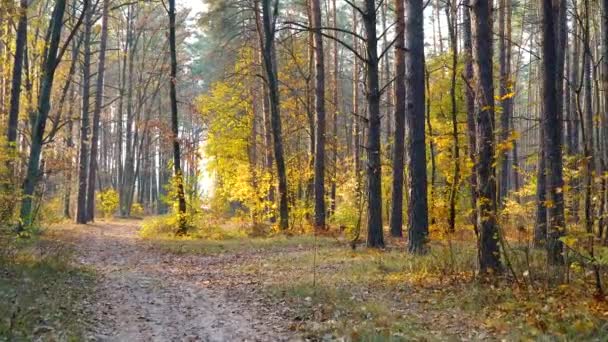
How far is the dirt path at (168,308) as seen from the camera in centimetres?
658

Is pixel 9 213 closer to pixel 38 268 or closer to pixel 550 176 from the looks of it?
pixel 38 268

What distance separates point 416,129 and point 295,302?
5336 mm

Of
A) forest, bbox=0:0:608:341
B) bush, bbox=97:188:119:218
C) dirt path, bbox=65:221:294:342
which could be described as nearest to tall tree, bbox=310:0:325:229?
forest, bbox=0:0:608:341

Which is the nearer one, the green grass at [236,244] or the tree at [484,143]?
the tree at [484,143]

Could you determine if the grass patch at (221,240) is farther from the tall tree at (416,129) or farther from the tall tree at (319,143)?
the tall tree at (416,129)

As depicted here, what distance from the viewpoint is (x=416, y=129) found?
452 inches

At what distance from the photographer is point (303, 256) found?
12.8 m

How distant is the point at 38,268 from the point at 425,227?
25.8 ft

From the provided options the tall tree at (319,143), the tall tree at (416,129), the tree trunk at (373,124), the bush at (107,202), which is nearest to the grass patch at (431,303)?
the tall tree at (416,129)

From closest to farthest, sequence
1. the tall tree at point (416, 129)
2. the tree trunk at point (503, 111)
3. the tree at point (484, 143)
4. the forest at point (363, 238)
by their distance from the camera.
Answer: the forest at point (363, 238) < the tree at point (484, 143) < the tree trunk at point (503, 111) < the tall tree at point (416, 129)

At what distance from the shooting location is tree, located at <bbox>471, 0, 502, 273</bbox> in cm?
781

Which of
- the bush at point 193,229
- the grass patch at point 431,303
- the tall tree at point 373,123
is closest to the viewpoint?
the grass patch at point 431,303

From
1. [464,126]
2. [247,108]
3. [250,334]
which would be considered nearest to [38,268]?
[250,334]

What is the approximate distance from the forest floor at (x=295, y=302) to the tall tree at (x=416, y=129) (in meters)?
0.67
